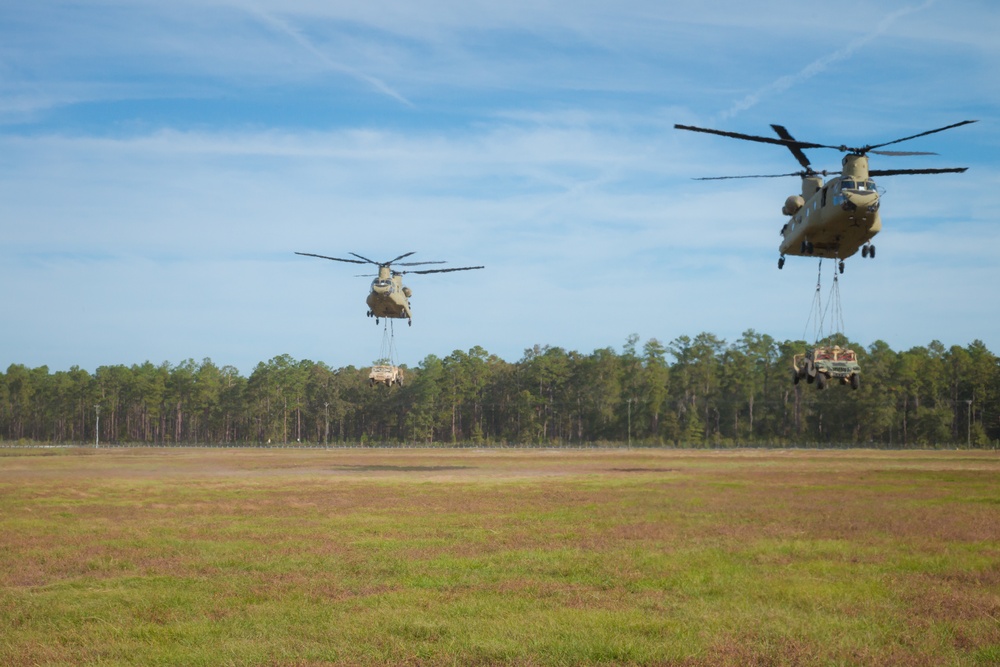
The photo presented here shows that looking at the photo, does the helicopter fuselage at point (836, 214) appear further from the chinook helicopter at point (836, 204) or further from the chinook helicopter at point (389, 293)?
the chinook helicopter at point (389, 293)

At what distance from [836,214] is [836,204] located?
17.6 inches

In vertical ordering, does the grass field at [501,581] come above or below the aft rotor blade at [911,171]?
below

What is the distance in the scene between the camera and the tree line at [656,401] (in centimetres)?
A: 15262

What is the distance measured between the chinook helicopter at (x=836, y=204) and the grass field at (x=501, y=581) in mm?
10738

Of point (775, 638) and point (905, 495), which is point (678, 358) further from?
point (775, 638)

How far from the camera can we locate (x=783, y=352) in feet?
577

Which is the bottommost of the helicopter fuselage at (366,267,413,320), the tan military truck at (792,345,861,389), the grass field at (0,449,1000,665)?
the grass field at (0,449,1000,665)

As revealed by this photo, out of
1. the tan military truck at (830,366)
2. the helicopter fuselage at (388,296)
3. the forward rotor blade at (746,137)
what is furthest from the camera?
the helicopter fuselage at (388,296)

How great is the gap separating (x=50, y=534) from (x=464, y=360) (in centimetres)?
16312

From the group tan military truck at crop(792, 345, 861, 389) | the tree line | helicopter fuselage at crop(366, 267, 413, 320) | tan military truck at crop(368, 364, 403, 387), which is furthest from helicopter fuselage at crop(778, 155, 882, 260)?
the tree line

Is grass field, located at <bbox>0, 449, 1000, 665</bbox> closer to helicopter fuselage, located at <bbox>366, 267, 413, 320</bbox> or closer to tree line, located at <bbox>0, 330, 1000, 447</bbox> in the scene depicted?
helicopter fuselage, located at <bbox>366, 267, 413, 320</bbox>

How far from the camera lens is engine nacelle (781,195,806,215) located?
3916 cm

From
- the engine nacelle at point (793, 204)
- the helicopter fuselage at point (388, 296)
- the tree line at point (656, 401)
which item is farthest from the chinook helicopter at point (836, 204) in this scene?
the tree line at point (656, 401)

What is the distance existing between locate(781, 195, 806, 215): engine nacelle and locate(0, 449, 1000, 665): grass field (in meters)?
12.9
